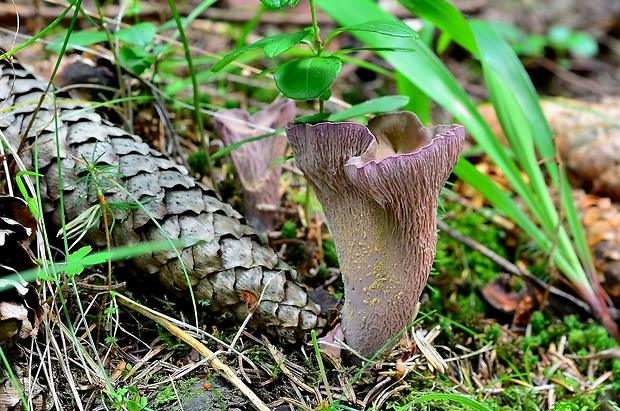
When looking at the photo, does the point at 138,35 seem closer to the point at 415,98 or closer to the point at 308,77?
the point at 308,77

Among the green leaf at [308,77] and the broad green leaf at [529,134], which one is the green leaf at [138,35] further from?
the broad green leaf at [529,134]

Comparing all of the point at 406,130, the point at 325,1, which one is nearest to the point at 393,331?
the point at 406,130

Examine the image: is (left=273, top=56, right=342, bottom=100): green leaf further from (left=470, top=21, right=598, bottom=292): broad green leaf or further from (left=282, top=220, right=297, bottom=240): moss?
(left=470, top=21, right=598, bottom=292): broad green leaf

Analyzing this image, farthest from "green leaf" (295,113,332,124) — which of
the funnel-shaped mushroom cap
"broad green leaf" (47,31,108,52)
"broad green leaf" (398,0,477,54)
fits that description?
"broad green leaf" (47,31,108,52)

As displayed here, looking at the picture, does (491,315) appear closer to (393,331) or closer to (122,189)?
(393,331)

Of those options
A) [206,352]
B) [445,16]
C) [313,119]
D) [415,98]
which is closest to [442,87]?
[415,98]

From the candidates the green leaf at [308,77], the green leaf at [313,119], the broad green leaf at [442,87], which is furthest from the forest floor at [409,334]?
the green leaf at [308,77]

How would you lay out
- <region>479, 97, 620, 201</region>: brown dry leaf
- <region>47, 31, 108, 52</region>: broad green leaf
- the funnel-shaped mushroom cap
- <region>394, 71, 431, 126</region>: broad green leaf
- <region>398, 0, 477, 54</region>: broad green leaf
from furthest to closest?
<region>479, 97, 620, 201</region>: brown dry leaf
<region>394, 71, 431, 126</region>: broad green leaf
<region>398, 0, 477, 54</region>: broad green leaf
<region>47, 31, 108, 52</region>: broad green leaf
the funnel-shaped mushroom cap

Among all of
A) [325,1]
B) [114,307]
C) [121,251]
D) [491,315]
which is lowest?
[491,315]
